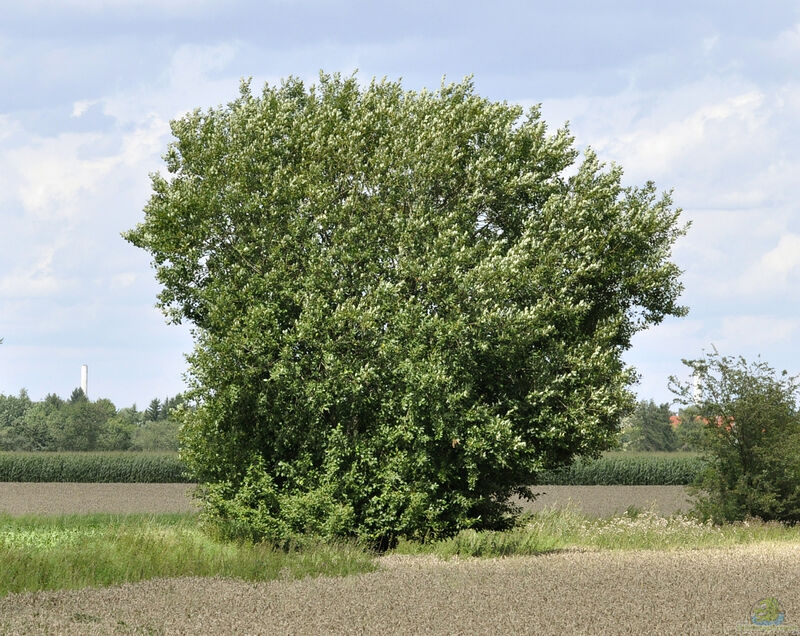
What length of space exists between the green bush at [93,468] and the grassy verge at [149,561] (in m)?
34.9

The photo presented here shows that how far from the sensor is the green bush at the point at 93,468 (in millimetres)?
51531

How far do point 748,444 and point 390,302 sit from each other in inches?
556

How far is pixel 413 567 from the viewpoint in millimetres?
13867

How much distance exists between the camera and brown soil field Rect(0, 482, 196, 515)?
31688 millimetres

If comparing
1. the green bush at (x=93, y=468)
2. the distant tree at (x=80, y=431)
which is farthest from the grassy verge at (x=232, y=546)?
the distant tree at (x=80, y=431)

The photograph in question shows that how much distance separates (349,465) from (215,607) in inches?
330

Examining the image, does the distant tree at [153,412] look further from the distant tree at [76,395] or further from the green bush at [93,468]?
the green bush at [93,468]

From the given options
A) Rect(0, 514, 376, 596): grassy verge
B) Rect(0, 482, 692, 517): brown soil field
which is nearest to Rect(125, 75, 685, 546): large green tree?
Rect(0, 514, 376, 596): grassy verge

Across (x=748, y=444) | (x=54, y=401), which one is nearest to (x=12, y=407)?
(x=54, y=401)

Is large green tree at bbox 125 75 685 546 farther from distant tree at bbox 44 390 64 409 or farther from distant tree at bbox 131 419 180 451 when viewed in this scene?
distant tree at bbox 44 390 64 409

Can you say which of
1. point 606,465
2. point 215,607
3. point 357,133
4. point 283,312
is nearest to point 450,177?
point 357,133

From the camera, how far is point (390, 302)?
702 inches

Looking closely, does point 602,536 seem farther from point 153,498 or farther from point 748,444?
point 153,498

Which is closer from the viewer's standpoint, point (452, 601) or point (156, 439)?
point (452, 601)
